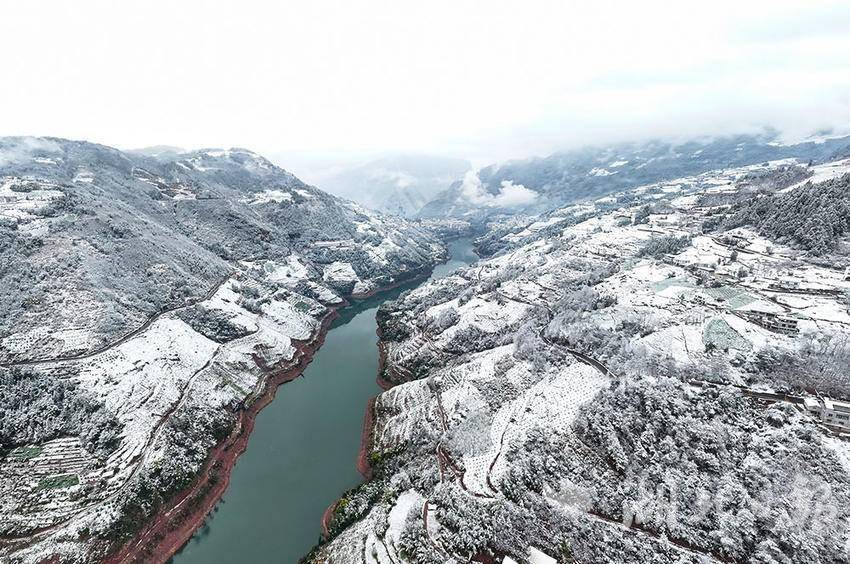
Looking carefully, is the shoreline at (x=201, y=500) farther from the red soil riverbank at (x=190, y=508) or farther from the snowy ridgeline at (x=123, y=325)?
the snowy ridgeline at (x=123, y=325)

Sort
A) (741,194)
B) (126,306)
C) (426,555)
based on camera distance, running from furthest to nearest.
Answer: (741,194) → (126,306) → (426,555)

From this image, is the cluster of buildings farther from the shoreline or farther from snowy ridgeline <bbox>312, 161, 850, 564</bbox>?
the shoreline

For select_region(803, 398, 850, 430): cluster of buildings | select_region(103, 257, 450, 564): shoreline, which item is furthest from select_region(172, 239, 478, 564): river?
select_region(803, 398, 850, 430): cluster of buildings

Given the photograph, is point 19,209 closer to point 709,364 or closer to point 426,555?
point 426,555

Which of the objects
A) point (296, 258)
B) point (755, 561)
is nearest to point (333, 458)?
point (755, 561)

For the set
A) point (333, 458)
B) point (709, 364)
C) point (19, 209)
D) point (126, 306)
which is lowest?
point (333, 458)

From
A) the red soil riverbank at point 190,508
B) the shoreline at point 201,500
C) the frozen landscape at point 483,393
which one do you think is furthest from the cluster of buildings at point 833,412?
the red soil riverbank at point 190,508
